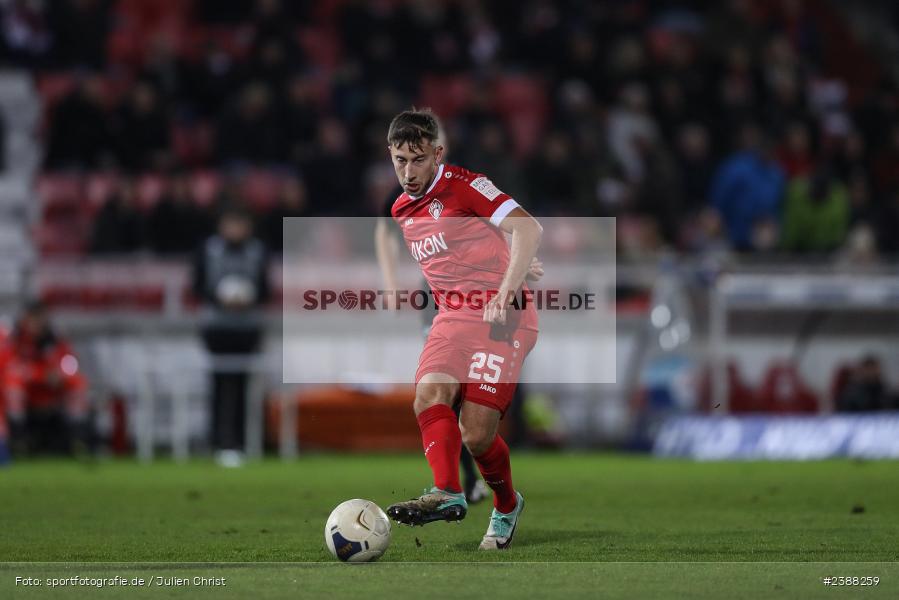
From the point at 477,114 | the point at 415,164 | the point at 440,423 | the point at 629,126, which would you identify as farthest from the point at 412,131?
the point at 629,126

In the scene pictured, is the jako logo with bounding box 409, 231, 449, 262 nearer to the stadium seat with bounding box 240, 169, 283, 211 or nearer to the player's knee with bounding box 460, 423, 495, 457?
the player's knee with bounding box 460, 423, 495, 457

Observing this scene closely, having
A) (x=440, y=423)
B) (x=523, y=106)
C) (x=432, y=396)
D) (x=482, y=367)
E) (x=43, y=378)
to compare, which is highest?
(x=523, y=106)

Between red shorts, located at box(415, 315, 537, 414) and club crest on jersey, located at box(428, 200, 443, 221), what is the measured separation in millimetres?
522

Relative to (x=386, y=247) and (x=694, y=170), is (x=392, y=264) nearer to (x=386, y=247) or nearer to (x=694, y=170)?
(x=386, y=247)

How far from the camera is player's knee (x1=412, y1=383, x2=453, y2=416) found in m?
7.45

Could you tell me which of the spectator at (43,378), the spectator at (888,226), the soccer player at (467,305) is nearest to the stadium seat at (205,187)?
the spectator at (43,378)

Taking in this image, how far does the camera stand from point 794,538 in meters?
7.89

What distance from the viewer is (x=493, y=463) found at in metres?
7.52

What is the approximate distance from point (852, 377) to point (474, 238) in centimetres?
1000

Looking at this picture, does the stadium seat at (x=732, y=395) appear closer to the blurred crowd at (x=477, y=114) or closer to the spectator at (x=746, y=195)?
the blurred crowd at (x=477, y=114)

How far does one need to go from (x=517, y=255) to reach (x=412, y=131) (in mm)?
768

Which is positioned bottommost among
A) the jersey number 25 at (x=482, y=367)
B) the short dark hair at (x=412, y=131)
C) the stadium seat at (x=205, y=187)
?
the jersey number 25 at (x=482, y=367)

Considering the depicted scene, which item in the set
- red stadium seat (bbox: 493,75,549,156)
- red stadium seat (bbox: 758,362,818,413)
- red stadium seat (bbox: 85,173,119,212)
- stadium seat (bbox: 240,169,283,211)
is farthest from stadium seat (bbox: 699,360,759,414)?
red stadium seat (bbox: 85,173,119,212)

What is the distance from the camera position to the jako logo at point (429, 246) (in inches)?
304
